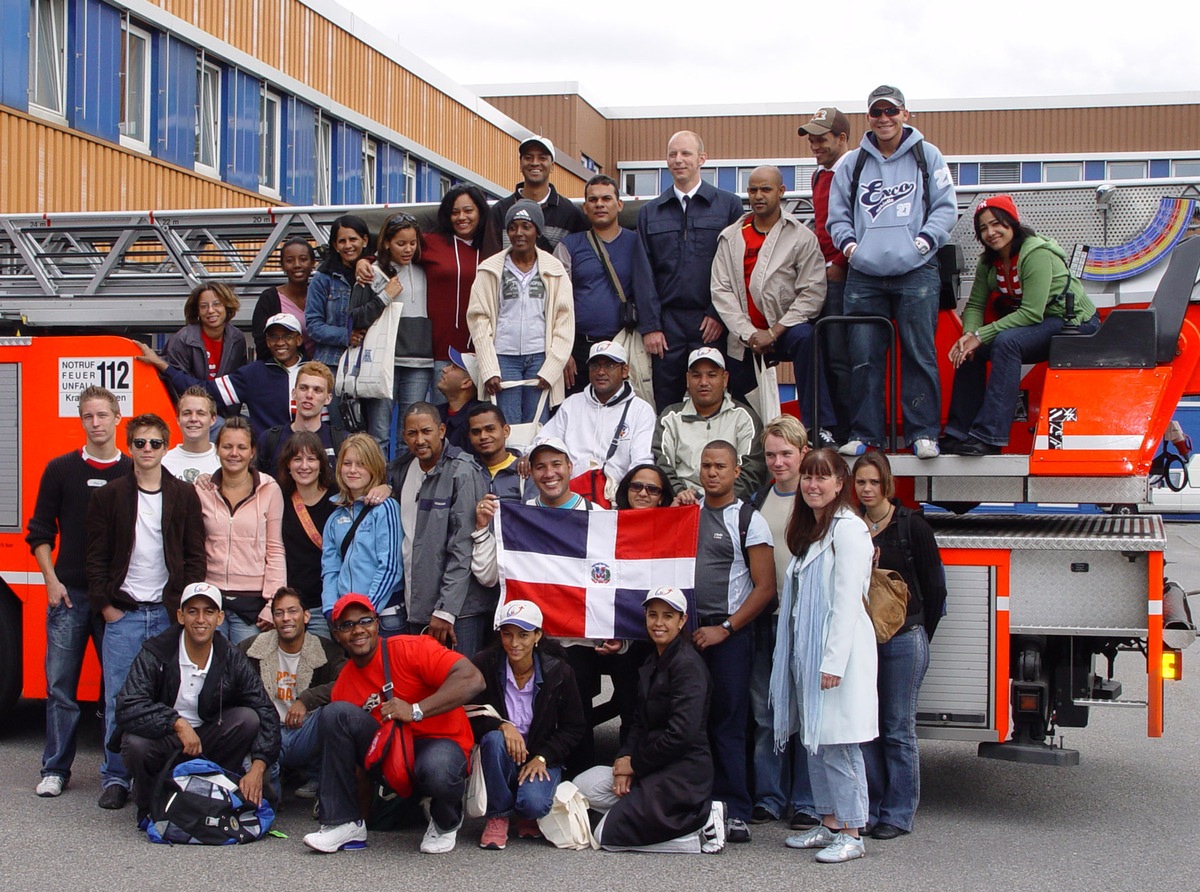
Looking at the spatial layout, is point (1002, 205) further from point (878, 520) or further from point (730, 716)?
point (730, 716)

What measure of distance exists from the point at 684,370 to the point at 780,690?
2.40m

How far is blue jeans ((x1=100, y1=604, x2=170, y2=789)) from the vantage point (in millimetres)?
7004

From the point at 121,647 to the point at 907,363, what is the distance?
4.38 meters

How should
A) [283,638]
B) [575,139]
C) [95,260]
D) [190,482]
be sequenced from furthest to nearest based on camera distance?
[575,139] → [95,260] → [190,482] → [283,638]

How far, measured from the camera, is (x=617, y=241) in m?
8.37

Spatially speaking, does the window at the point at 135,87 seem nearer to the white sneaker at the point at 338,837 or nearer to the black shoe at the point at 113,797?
the black shoe at the point at 113,797

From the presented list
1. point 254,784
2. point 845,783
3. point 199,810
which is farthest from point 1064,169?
point 199,810

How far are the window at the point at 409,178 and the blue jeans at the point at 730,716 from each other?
23.0 m

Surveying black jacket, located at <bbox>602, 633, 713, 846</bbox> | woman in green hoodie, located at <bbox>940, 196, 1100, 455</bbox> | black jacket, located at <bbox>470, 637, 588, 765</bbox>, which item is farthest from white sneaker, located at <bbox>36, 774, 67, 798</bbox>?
woman in green hoodie, located at <bbox>940, 196, 1100, 455</bbox>

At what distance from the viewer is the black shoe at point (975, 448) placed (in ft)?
23.1

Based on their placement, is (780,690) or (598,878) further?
(780,690)

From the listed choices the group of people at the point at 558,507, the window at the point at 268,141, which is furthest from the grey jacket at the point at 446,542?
the window at the point at 268,141

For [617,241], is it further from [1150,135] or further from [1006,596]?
[1150,135]

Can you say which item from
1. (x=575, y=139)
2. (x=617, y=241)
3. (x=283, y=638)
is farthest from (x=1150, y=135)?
(x=283, y=638)
